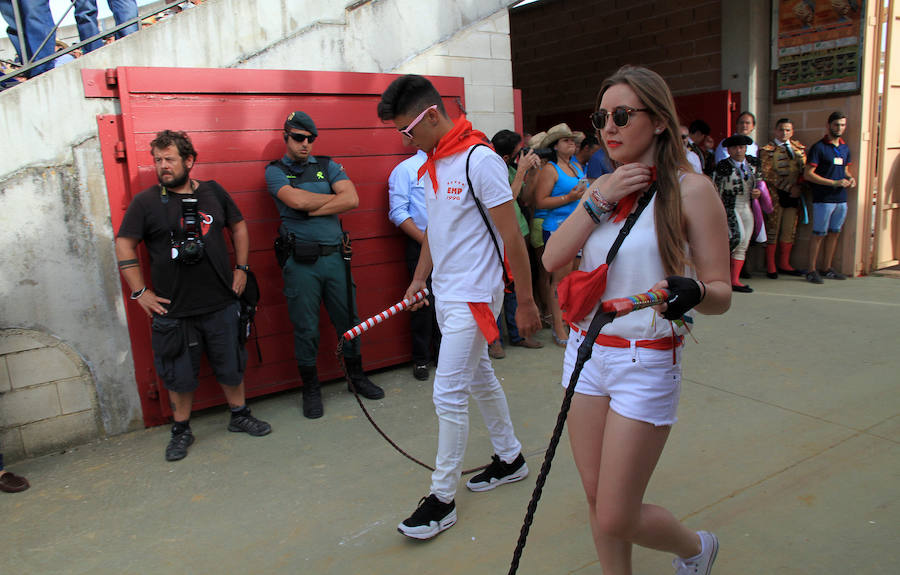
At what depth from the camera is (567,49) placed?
1109cm

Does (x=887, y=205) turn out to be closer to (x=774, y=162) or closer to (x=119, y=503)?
(x=774, y=162)

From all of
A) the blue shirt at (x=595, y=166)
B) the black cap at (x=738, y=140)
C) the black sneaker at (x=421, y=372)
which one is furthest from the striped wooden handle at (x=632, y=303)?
the black cap at (x=738, y=140)

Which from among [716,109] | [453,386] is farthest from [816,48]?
[453,386]

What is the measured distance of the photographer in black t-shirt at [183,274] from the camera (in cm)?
399

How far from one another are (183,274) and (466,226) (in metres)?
2.02

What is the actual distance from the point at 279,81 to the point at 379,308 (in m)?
1.91

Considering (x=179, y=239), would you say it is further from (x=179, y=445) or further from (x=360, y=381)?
(x=360, y=381)

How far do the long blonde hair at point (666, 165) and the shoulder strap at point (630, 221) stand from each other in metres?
0.04

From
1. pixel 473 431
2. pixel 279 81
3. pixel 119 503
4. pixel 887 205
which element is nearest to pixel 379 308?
pixel 473 431

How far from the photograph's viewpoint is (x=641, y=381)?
200cm

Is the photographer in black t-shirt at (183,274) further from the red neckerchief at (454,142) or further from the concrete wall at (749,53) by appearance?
the concrete wall at (749,53)

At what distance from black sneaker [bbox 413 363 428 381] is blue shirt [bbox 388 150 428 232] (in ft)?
3.71

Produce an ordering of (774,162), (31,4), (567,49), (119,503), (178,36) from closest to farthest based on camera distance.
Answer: (119,503)
(178,36)
(31,4)
(774,162)
(567,49)

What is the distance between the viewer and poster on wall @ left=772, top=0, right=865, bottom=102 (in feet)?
24.8
